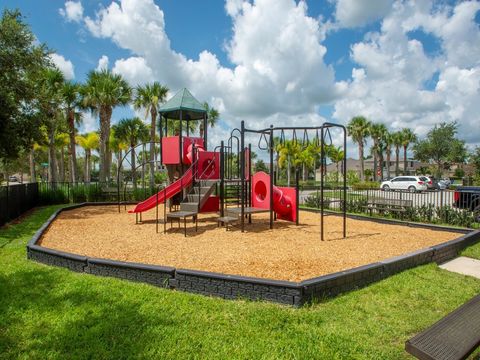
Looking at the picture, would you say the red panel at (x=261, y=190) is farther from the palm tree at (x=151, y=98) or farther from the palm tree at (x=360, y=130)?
the palm tree at (x=360, y=130)

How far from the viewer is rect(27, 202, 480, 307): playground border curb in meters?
4.02

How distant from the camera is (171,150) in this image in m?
13.4

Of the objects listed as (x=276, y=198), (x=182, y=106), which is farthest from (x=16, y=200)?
(x=276, y=198)

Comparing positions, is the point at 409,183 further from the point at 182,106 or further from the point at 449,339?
the point at 449,339

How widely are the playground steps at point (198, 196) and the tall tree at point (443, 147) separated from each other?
153 feet

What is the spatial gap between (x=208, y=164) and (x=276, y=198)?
2.94m

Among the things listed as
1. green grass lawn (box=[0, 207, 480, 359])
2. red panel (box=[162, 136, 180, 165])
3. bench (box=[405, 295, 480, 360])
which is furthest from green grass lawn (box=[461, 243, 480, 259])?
red panel (box=[162, 136, 180, 165])

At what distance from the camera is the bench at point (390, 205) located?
1130 centimetres

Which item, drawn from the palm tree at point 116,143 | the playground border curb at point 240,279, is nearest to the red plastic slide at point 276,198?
the playground border curb at point 240,279

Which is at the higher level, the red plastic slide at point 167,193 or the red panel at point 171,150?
the red panel at point 171,150

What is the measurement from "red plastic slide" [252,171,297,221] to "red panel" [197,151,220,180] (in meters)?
1.80

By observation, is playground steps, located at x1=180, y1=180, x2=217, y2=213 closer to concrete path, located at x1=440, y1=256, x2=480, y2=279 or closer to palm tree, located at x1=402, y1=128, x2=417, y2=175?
concrete path, located at x1=440, y1=256, x2=480, y2=279

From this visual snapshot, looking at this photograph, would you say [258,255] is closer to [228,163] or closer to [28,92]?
[228,163]

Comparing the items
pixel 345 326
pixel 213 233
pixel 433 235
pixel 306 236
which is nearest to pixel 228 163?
pixel 213 233
